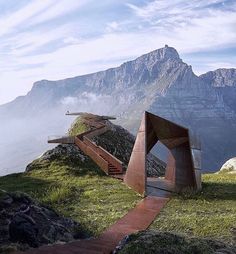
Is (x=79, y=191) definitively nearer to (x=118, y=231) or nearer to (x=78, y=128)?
(x=118, y=231)

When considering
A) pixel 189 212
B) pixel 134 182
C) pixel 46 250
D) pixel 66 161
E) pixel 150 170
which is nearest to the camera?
pixel 46 250

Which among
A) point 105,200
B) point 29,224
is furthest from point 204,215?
point 29,224

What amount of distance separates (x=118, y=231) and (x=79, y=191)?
9.48 meters

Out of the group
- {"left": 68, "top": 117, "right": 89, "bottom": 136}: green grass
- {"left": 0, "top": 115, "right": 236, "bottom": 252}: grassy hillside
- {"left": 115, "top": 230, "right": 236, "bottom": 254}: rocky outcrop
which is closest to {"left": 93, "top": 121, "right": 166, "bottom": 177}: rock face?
{"left": 68, "top": 117, "right": 89, "bottom": 136}: green grass

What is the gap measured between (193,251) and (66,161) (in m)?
25.4

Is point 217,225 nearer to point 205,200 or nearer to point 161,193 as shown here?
point 205,200

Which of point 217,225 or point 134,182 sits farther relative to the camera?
point 134,182

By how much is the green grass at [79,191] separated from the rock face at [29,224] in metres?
1.11

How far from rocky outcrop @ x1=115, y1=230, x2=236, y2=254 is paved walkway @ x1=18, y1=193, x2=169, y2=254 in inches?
58.8

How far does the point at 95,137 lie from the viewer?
4359 centimetres

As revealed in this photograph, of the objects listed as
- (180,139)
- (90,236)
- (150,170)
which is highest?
(180,139)

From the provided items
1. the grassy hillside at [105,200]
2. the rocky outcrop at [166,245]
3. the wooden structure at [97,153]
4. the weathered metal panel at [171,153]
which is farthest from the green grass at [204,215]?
the wooden structure at [97,153]

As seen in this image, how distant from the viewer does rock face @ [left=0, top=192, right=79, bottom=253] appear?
1334 cm

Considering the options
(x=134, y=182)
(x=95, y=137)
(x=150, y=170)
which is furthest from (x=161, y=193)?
(x=95, y=137)
